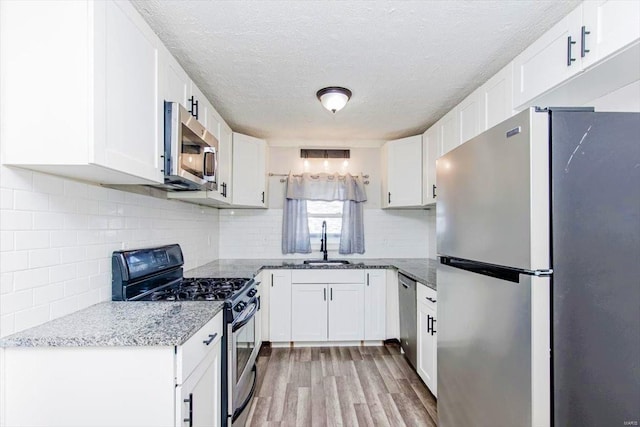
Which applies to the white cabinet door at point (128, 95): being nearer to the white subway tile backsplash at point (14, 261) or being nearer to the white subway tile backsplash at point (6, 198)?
the white subway tile backsplash at point (6, 198)

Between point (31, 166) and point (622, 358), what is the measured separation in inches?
85.0

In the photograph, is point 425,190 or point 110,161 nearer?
point 110,161

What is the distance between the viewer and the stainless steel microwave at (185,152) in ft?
5.78

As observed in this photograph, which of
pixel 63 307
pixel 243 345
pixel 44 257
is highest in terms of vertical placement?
pixel 44 257

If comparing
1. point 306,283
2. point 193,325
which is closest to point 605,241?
point 193,325

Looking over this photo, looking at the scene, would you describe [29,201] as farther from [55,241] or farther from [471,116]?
[471,116]

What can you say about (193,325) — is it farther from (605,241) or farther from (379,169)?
(379,169)

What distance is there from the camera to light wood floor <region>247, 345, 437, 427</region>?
232 cm

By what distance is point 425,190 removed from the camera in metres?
3.48

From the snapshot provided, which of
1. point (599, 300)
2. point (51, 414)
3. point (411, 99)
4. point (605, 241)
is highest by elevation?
point (411, 99)

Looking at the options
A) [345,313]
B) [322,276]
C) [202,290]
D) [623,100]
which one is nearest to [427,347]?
[345,313]

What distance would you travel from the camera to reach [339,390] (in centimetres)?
269

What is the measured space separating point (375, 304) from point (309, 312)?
0.68 meters

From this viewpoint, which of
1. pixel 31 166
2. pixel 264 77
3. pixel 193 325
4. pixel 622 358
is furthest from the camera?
pixel 264 77
